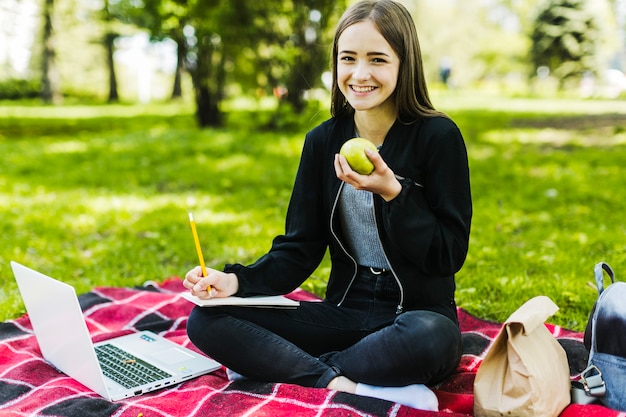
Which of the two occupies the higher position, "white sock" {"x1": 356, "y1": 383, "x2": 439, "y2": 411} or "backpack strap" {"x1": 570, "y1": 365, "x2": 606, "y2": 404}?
"backpack strap" {"x1": 570, "y1": 365, "x2": 606, "y2": 404}

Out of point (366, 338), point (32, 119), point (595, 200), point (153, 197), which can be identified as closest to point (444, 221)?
point (366, 338)

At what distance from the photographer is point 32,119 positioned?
15.4 m

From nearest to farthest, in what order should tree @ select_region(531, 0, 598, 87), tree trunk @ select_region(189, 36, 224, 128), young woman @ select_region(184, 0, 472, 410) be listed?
1. young woman @ select_region(184, 0, 472, 410)
2. tree trunk @ select_region(189, 36, 224, 128)
3. tree @ select_region(531, 0, 598, 87)

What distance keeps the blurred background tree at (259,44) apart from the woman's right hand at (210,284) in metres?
1.50

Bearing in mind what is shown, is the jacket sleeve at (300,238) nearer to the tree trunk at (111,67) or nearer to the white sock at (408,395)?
the white sock at (408,395)

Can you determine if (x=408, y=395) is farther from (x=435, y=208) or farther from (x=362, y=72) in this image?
(x=362, y=72)

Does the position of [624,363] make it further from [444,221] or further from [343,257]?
[343,257]

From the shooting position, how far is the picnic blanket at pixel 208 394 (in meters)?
2.07

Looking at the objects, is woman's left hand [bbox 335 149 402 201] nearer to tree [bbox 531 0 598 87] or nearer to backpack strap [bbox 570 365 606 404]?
backpack strap [bbox 570 365 606 404]

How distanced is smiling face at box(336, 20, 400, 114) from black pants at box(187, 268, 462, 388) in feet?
2.08

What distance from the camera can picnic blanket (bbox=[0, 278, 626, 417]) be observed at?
207cm

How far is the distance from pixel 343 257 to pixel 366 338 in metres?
0.39

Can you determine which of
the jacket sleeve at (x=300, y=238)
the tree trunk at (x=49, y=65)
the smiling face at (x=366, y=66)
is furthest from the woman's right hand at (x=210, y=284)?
the tree trunk at (x=49, y=65)

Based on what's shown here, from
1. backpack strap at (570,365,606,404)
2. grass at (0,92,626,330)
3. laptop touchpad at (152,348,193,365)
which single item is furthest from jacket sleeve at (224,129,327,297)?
backpack strap at (570,365,606,404)
